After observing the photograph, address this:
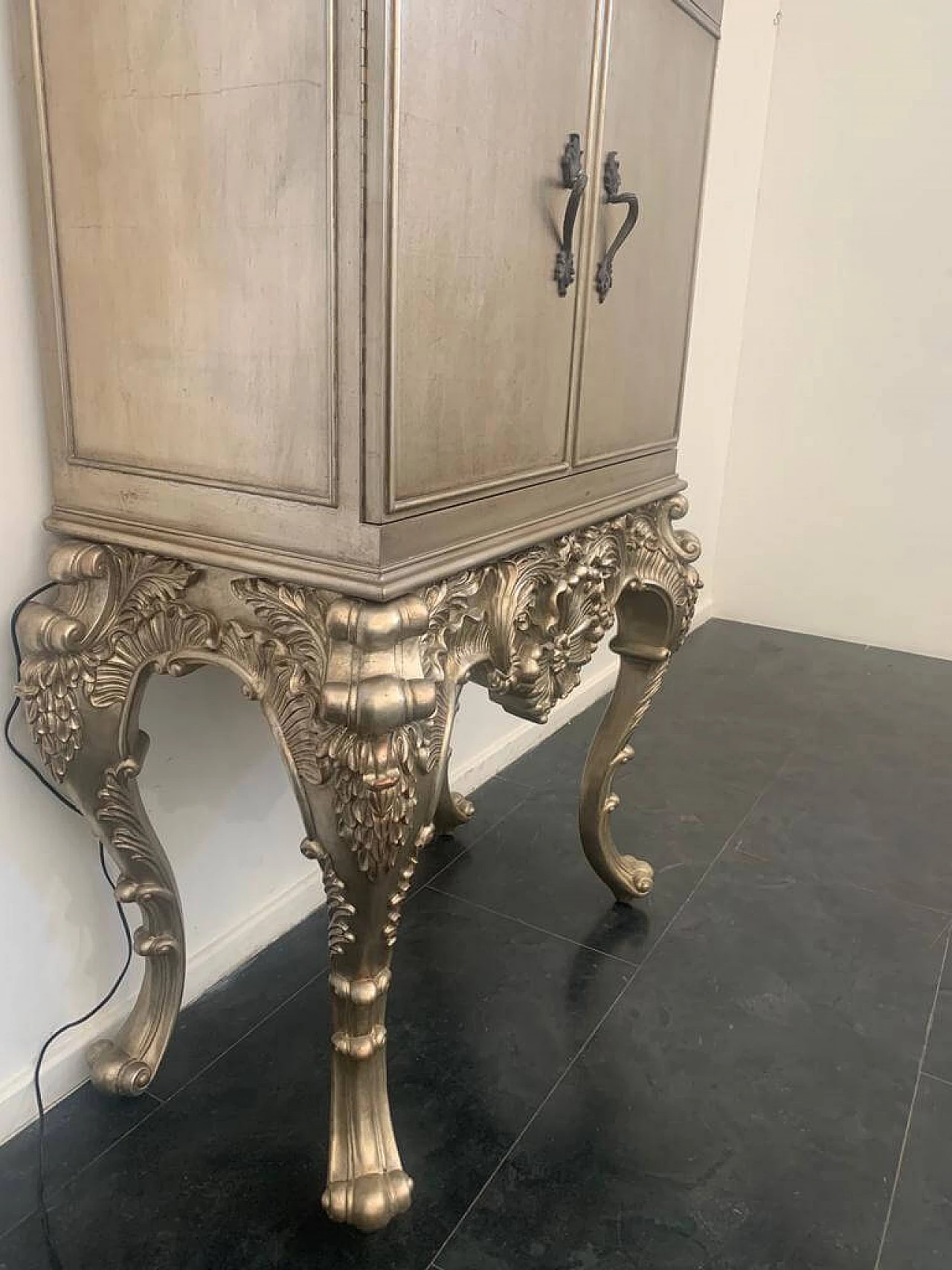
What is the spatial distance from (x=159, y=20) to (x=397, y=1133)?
1.26m

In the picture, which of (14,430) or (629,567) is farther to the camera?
(629,567)

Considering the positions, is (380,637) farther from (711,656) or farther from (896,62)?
(896,62)

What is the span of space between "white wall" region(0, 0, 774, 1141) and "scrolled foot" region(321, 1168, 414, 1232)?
43 cm

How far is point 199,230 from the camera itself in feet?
2.94

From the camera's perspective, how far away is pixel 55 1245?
3.60 ft

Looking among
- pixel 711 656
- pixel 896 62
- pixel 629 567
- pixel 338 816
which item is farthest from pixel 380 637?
pixel 896 62

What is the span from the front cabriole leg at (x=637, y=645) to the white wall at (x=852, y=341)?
2.05m

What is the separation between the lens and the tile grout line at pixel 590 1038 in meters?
1.16

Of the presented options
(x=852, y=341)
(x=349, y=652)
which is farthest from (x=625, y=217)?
(x=852, y=341)

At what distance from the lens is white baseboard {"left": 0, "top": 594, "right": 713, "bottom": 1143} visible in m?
1.24

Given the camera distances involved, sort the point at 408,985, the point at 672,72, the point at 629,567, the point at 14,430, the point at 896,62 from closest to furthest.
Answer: the point at 14,430
the point at 672,72
the point at 629,567
the point at 408,985
the point at 896,62

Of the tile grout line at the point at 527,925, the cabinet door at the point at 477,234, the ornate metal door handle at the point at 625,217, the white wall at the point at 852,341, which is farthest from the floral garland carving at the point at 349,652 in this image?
the white wall at the point at 852,341

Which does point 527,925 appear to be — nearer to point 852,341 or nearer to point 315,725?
point 315,725

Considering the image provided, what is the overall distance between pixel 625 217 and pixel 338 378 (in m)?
0.52
